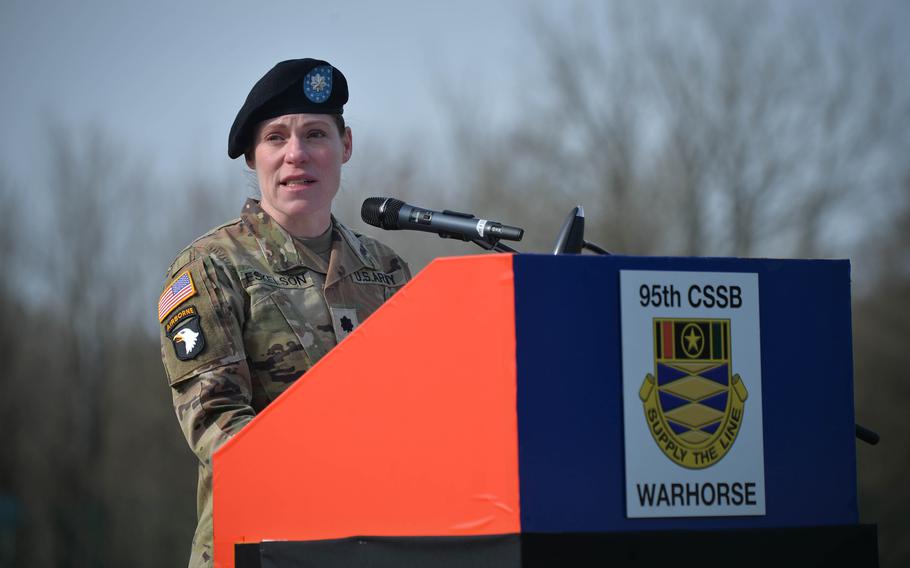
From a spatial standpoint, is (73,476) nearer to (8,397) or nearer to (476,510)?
(8,397)

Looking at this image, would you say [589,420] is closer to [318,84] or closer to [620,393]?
[620,393]

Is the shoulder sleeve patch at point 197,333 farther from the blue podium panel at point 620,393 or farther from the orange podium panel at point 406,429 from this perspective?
the blue podium panel at point 620,393

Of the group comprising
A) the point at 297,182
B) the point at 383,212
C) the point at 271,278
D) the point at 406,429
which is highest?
the point at 297,182

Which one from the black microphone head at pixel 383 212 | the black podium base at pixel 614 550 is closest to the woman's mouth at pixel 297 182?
the black microphone head at pixel 383 212

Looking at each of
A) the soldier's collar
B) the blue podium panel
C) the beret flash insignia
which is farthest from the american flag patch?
the blue podium panel

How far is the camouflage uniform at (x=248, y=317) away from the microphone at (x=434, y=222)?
316mm

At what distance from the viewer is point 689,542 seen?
5.17ft

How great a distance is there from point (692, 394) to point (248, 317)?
46.3 inches

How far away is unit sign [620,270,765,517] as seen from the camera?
156cm

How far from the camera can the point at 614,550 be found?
1539 mm

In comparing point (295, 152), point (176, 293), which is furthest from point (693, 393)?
point (295, 152)

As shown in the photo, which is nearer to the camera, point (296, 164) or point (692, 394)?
point (692, 394)

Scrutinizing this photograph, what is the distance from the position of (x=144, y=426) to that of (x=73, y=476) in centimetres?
175

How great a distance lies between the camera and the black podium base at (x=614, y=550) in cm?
151
